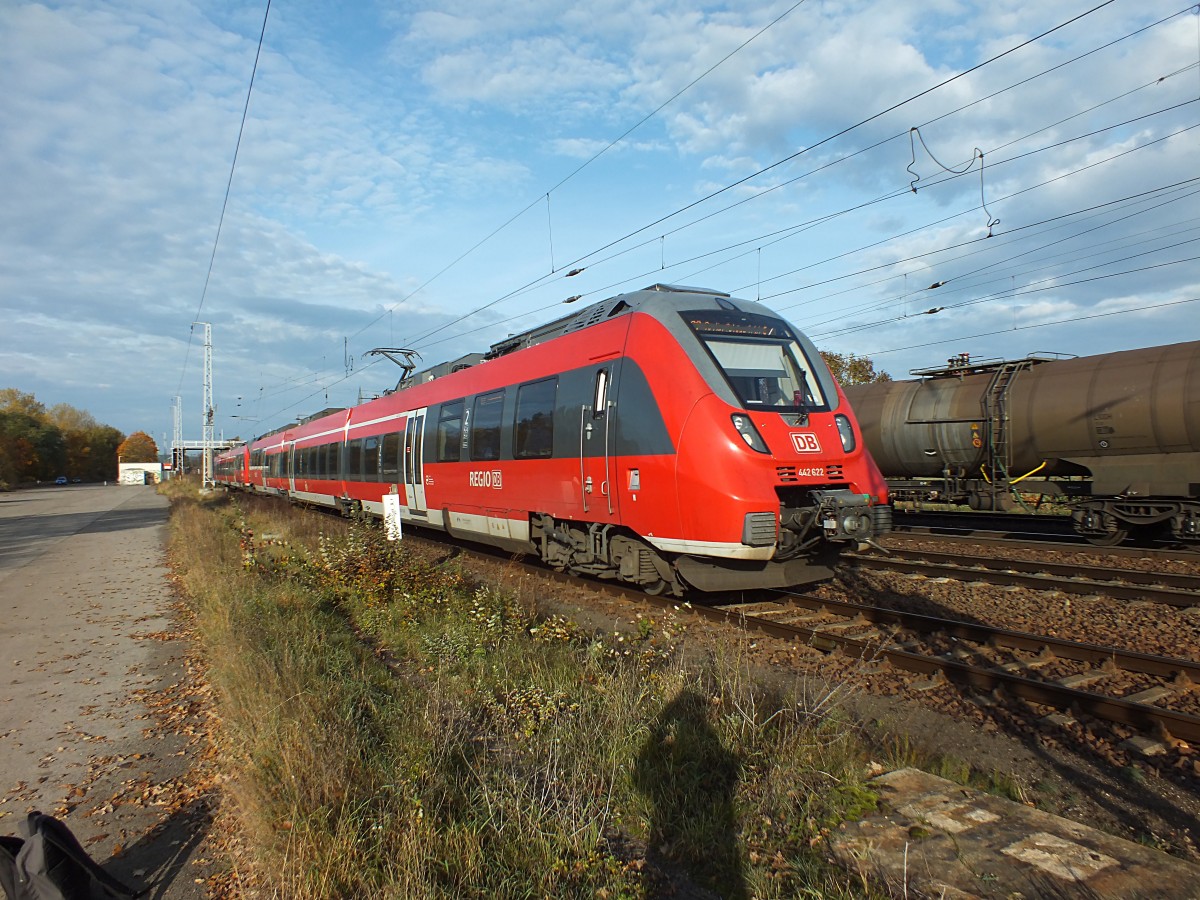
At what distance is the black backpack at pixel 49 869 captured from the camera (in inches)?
121

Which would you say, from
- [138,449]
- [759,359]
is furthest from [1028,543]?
[138,449]

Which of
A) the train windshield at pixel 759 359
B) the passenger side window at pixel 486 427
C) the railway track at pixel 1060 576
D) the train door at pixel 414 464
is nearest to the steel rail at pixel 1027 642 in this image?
the railway track at pixel 1060 576

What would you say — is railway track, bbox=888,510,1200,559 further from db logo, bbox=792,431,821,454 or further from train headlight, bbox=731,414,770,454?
train headlight, bbox=731,414,770,454

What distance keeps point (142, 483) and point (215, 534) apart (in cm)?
9043

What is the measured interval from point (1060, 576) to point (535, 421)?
7.38 metres

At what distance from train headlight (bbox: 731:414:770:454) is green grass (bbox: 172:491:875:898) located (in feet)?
6.42

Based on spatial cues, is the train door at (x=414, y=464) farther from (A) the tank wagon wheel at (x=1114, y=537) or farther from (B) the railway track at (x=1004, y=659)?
(A) the tank wagon wheel at (x=1114, y=537)

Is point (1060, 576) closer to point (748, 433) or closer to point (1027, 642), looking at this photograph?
point (1027, 642)

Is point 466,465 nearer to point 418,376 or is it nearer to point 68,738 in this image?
point 418,376

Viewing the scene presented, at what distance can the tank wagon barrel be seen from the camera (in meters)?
11.9

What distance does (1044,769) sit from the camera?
172 inches

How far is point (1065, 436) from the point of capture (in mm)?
13273

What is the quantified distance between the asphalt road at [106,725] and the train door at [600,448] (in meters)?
4.43

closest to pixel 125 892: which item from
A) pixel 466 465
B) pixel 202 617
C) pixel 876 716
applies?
pixel 876 716
